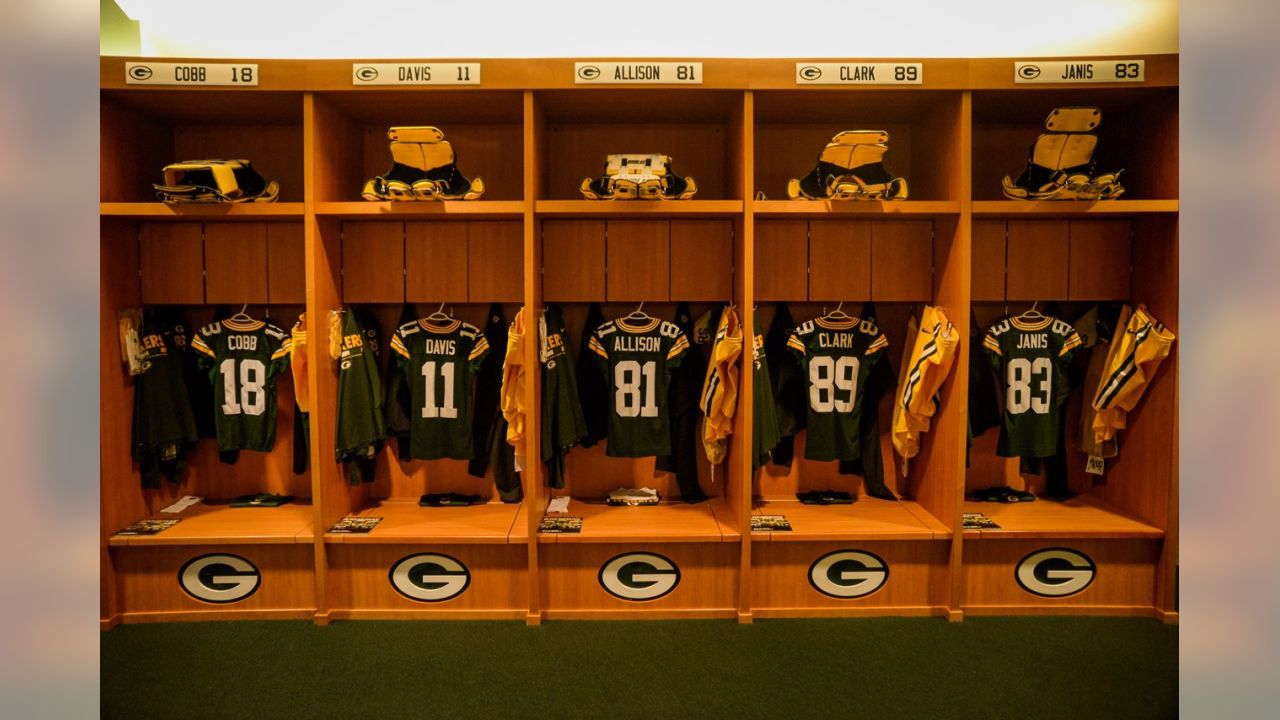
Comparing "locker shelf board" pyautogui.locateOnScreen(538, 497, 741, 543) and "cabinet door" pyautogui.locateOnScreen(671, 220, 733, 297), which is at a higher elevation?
"cabinet door" pyautogui.locateOnScreen(671, 220, 733, 297)

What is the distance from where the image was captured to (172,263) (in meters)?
3.55

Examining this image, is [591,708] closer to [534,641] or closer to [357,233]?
[534,641]

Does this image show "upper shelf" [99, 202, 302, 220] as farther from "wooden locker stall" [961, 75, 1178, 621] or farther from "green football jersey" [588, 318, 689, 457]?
"wooden locker stall" [961, 75, 1178, 621]

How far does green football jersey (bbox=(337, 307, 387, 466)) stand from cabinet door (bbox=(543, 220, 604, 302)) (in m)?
0.87

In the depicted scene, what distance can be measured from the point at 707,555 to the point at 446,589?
1.16 meters

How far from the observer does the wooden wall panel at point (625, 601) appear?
327 cm

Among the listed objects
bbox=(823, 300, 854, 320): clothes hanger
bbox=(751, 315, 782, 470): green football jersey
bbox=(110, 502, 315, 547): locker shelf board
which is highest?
Result: bbox=(823, 300, 854, 320): clothes hanger

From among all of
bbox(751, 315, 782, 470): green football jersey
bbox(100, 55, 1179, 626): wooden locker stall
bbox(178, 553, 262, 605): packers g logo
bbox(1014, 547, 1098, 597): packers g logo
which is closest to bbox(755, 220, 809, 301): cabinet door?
bbox(100, 55, 1179, 626): wooden locker stall

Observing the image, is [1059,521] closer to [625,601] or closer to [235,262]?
[625,601]

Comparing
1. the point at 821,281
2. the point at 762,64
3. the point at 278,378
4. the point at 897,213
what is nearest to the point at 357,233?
the point at 278,378

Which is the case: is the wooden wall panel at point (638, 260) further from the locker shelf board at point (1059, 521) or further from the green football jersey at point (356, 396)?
the locker shelf board at point (1059, 521)

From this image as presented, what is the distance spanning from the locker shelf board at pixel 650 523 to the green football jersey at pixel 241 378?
1.49m

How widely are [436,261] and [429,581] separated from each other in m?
1.48

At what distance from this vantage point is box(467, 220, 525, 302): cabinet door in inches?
139
